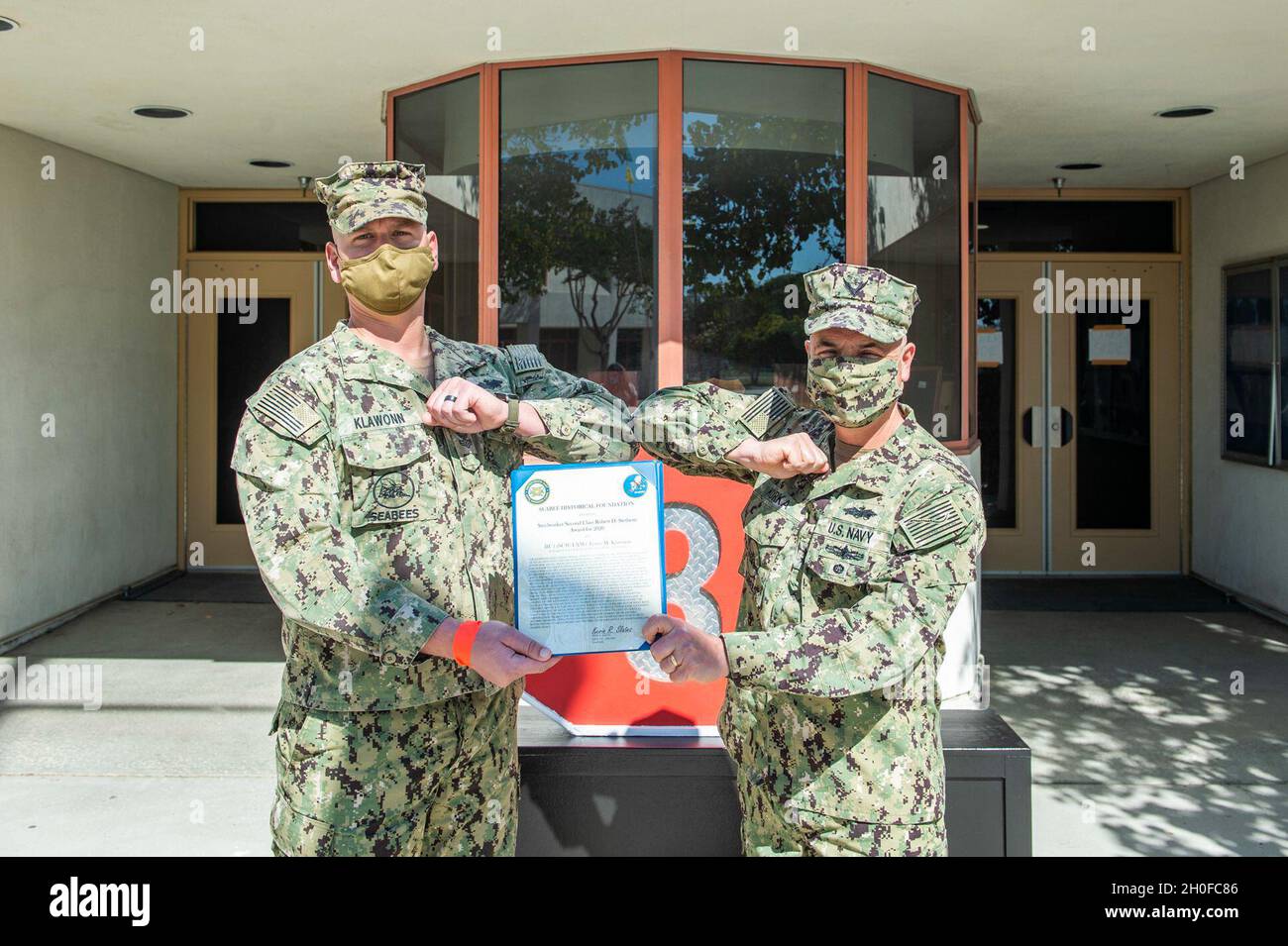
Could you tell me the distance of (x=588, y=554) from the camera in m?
2.12

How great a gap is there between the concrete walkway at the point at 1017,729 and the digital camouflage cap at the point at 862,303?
2.35 m

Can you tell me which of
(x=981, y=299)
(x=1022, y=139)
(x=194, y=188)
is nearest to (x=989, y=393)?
(x=981, y=299)

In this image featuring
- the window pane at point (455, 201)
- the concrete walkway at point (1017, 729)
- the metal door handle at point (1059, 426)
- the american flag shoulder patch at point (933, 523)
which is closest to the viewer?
the american flag shoulder patch at point (933, 523)

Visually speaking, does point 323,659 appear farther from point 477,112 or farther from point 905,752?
point 477,112

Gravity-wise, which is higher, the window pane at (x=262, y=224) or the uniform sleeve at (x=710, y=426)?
the window pane at (x=262, y=224)

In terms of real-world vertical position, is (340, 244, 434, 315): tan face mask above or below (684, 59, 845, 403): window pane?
below

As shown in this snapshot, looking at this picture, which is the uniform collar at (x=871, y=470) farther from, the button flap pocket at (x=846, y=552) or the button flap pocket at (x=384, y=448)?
the button flap pocket at (x=384, y=448)

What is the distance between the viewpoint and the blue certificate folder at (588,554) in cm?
209

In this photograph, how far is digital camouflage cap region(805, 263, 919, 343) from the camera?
7.20ft

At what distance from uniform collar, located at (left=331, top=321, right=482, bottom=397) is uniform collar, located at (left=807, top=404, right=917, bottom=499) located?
0.75 meters

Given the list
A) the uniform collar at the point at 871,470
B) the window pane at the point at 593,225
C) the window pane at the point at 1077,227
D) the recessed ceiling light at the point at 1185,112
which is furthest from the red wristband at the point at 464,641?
the window pane at the point at 1077,227

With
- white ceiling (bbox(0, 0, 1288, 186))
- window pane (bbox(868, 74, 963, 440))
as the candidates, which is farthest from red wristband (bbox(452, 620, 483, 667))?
window pane (bbox(868, 74, 963, 440))

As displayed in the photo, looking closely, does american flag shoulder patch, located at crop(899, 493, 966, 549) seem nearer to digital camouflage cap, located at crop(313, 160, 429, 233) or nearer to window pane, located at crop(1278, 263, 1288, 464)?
digital camouflage cap, located at crop(313, 160, 429, 233)

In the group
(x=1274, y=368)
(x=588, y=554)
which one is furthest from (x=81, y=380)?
(x=1274, y=368)
